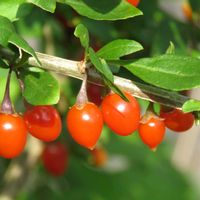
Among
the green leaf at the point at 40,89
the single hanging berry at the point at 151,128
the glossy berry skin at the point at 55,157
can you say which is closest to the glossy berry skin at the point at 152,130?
the single hanging berry at the point at 151,128

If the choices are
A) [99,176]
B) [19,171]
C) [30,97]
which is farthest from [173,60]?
[99,176]

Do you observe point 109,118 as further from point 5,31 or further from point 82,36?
point 5,31

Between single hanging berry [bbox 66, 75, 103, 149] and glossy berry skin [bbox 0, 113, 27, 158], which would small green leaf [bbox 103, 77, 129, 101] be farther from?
glossy berry skin [bbox 0, 113, 27, 158]

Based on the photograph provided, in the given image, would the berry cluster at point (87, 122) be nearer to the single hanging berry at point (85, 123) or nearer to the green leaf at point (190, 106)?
the single hanging berry at point (85, 123)

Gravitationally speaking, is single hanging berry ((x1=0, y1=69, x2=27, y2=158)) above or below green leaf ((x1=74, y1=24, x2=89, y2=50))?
below

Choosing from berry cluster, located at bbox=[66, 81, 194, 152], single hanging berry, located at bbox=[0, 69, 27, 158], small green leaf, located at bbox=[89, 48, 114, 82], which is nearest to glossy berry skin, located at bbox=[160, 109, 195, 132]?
berry cluster, located at bbox=[66, 81, 194, 152]

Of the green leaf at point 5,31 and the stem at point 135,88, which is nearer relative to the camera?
the green leaf at point 5,31
